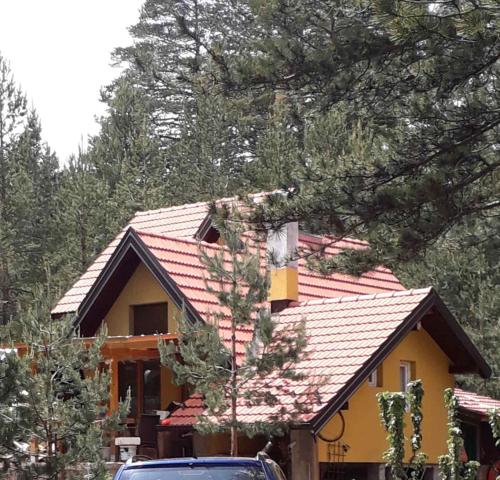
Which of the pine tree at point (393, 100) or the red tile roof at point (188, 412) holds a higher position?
the pine tree at point (393, 100)

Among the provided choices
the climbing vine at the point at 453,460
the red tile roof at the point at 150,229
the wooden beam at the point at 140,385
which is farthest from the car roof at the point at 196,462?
the red tile roof at the point at 150,229

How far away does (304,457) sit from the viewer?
25.2 metres

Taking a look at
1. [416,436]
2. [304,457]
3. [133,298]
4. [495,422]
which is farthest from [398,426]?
[133,298]

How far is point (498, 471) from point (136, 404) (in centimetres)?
756

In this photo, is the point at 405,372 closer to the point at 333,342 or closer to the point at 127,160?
the point at 333,342

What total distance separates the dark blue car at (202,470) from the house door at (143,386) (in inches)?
657

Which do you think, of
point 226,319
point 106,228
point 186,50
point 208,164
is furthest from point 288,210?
point 186,50

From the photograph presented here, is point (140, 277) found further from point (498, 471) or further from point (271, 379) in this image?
point (498, 471)

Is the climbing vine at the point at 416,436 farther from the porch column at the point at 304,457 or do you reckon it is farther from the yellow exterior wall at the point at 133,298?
the yellow exterior wall at the point at 133,298

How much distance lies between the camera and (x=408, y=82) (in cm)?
2003

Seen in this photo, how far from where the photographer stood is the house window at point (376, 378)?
27000 millimetres

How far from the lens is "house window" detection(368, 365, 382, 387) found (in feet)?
88.6

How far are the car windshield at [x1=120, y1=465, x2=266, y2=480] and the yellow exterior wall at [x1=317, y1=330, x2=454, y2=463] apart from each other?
13.6 metres

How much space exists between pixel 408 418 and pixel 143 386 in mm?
5716
